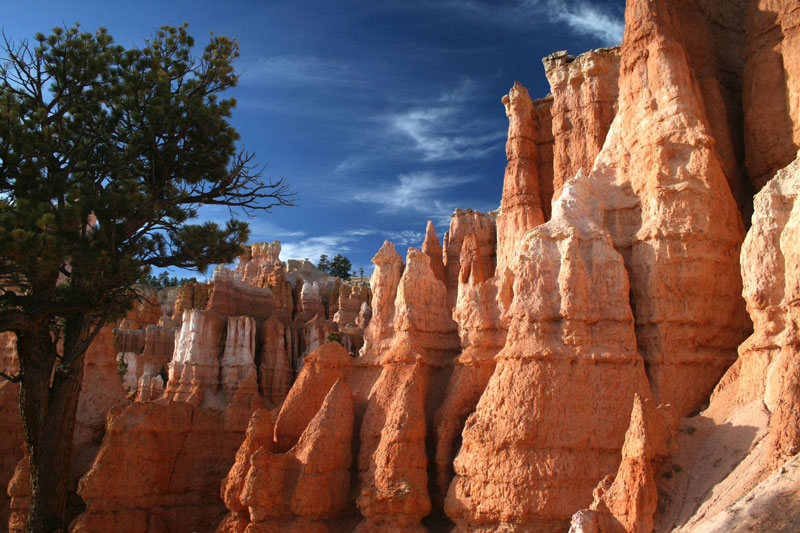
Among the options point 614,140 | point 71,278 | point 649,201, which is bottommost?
point 71,278

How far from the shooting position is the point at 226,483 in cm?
1575

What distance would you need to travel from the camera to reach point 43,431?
47.7ft

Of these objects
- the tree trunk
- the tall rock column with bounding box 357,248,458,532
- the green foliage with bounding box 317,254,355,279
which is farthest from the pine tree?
the green foliage with bounding box 317,254,355,279

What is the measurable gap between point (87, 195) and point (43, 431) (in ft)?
17.1

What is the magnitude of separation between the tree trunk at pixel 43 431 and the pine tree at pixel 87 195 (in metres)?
0.02

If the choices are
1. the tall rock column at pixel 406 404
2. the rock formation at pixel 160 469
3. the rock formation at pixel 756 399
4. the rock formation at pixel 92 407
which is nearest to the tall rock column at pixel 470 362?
the tall rock column at pixel 406 404

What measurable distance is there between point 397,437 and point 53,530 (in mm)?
7560

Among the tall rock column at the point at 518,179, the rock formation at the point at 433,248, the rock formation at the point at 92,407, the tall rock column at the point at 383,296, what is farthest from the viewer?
the rock formation at the point at 433,248

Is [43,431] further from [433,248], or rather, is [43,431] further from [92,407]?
[433,248]

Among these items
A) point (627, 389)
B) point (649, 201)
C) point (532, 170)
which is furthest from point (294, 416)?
point (532, 170)

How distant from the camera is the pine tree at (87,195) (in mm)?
13789

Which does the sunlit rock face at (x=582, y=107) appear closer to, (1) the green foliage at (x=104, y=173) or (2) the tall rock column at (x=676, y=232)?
(2) the tall rock column at (x=676, y=232)

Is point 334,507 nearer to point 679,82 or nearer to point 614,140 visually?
point 614,140

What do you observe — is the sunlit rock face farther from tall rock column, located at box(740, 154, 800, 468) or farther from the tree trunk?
the tree trunk
